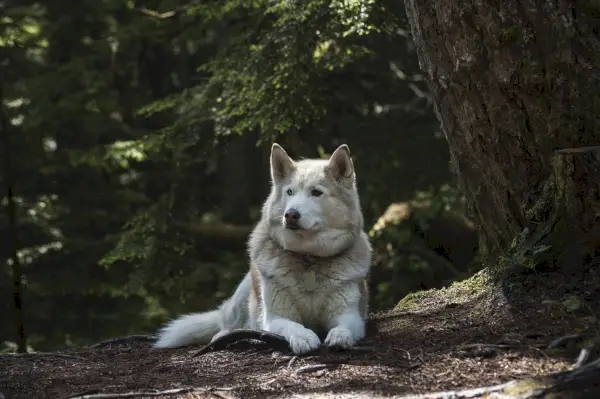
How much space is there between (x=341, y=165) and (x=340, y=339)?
4.39 feet

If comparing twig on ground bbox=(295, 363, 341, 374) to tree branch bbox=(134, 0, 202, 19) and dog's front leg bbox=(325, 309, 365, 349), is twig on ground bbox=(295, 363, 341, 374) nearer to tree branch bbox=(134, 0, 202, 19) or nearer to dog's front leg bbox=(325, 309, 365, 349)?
dog's front leg bbox=(325, 309, 365, 349)

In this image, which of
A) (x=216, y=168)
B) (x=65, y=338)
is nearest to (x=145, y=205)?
(x=216, y=168)

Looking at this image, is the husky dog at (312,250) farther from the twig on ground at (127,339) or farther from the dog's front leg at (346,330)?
the twig on ground at (127,339)

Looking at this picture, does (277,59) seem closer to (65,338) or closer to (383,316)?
(383,316)

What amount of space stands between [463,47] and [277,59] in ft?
10.3

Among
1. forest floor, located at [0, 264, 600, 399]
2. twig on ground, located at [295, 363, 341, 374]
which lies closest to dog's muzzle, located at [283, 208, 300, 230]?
forest floor, located at [0, 264, 600, 399]

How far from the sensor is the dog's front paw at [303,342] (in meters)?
4.91

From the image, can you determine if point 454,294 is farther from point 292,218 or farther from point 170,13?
point 170,13

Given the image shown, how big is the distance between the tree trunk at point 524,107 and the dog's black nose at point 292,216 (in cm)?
130

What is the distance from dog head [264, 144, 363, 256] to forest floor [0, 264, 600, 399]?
28.2 inches

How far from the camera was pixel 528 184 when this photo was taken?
5363mm

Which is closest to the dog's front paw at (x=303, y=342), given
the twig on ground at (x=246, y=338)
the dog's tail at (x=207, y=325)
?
the twig on ground at (x=246, y=338)

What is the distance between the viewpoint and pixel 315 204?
5543 mm

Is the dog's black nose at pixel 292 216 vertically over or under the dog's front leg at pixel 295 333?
over
